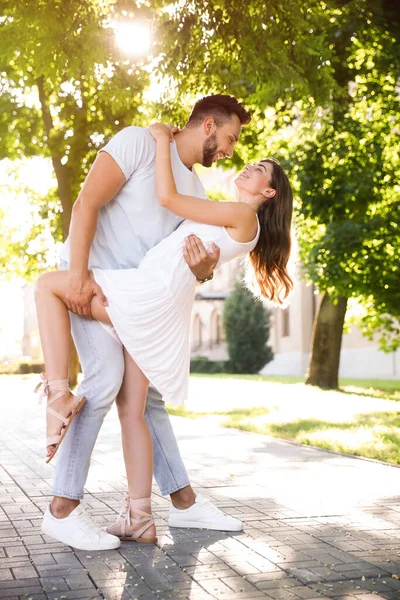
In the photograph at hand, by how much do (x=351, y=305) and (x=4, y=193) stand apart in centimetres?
1144

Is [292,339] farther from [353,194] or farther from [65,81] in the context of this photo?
[65,81]

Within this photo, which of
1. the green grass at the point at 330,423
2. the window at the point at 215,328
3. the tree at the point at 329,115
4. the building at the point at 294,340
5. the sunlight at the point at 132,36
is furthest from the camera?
the window at the point at 215,328

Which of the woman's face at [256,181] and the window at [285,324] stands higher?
the window at [285,324]

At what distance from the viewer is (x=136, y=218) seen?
4934 mm

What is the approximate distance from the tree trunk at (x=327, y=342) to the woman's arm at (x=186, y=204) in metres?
21.5

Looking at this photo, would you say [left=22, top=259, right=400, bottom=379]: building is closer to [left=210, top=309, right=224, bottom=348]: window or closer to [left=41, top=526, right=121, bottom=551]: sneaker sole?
[left=210, top=309, right=224, bottom=348]: window

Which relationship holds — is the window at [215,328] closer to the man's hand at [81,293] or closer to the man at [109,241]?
the man at [109,241]

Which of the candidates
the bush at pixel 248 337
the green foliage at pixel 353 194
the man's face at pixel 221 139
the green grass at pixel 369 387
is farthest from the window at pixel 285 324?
the man's face at pixel 221 139

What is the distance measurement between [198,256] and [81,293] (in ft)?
2.02

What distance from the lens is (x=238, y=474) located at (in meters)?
7.79

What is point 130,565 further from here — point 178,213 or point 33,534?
point 178,213

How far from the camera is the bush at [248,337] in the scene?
1866 inches

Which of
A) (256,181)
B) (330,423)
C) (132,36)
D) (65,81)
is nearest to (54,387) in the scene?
(256,181)

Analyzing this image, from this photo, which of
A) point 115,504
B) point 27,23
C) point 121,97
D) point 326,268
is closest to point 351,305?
point 326,268
